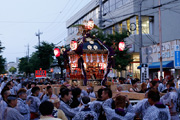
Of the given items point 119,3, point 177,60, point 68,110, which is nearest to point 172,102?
point 68,110

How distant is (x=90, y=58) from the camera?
18.5 metres

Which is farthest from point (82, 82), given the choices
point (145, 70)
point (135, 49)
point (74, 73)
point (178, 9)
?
point (178, 9)

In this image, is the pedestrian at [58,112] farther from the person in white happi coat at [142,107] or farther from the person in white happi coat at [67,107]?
the person in white happi coat at [142,107]

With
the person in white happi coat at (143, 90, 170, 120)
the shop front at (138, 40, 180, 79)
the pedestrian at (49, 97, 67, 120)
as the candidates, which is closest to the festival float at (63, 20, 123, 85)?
the shop front at (138, 40, 180, 79)

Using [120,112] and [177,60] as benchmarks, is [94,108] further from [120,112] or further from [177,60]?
[177,60]

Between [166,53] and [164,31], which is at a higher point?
[164,31]

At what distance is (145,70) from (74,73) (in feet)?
20.0

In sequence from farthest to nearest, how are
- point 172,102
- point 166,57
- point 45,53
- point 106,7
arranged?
point 106,7, point 45,53, point 166,57, point 172,102

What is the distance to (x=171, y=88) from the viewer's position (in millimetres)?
7340

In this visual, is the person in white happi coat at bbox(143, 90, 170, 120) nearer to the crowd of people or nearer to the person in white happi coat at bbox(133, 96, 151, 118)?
the crowd of people

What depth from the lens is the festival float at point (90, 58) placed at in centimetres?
1811

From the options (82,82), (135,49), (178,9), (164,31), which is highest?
Result: (178,9)

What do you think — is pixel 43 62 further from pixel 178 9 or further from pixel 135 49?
pixel 178 9

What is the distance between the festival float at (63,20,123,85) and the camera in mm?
18109
